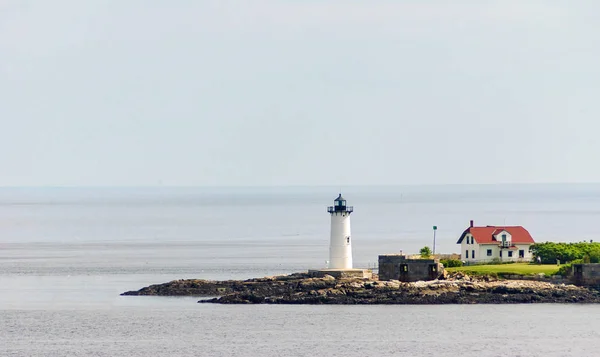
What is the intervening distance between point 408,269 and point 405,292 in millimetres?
5143

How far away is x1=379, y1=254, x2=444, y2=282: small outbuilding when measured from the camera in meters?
84.9

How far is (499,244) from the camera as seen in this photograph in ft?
305

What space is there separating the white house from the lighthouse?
946 centimetres

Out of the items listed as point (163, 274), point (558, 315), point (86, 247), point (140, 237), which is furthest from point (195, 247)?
point (558, 315)

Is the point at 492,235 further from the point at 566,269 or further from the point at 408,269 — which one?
the point at 566,269

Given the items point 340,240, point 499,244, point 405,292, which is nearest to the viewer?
point 405,292

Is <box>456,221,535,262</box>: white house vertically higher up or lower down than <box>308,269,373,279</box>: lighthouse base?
higher up

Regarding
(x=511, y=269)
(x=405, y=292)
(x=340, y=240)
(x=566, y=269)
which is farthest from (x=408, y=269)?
(x=566, y=269)

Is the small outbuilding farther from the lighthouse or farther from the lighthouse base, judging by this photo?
the lighthouse

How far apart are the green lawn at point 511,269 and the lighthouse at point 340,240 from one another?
695 centimetres

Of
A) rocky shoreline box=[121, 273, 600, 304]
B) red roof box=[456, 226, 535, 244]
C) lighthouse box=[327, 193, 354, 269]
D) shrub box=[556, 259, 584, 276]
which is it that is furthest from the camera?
red roof box=[456, 226, 535, 244]

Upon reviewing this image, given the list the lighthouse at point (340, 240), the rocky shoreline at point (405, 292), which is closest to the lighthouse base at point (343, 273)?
the rocky shoreline at point (405, 292)

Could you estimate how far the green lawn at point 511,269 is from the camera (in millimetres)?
84875

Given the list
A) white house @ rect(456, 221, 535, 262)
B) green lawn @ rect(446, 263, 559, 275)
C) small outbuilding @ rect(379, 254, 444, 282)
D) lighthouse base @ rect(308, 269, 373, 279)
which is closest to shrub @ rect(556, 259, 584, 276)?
green lawn @ rect(446, 263, 559, 275)
